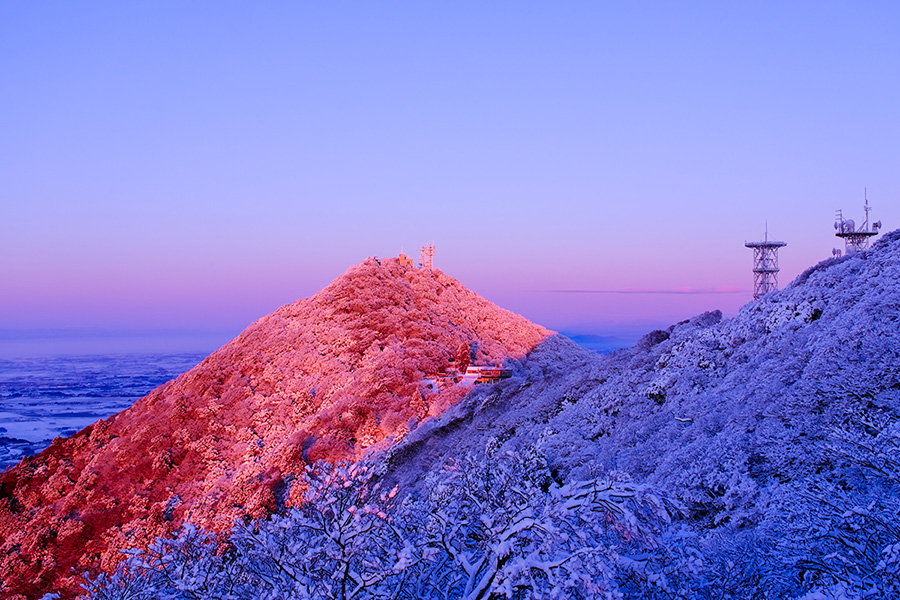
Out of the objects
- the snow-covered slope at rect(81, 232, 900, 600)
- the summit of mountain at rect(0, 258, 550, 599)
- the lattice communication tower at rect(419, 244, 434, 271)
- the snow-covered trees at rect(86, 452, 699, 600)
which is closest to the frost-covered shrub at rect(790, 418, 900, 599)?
the snow-covered slope at rect(81, 232, 900, 600)

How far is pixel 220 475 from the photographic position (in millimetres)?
36219

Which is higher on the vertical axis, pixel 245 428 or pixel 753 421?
pixel 753 421

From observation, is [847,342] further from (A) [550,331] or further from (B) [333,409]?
(A) [550,331]

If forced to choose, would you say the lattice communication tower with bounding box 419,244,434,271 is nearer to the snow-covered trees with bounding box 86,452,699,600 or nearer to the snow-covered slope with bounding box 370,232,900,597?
the snow-covered slope with bounding box 370,232,900,597

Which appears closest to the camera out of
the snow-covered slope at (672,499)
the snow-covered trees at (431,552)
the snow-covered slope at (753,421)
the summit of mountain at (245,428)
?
the snow-covered trees at (431,552)

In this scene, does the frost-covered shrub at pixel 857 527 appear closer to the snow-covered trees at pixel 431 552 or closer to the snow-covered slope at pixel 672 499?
the snow-covered slope at pixel 672 499

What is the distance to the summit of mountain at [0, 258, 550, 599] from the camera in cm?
3331

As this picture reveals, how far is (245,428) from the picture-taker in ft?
131

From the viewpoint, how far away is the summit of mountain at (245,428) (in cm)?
3331

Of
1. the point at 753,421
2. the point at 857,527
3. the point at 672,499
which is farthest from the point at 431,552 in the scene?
the point at 753,421

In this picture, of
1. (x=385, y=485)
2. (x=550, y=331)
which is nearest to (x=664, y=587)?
(x=385, y=485)

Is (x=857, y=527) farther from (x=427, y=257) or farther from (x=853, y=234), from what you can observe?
(x=427, y=257)

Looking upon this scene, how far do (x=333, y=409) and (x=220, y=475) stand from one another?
6.86 m

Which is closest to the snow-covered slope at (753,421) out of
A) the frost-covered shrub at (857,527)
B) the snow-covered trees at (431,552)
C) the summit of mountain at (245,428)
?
the frost-covered shrub at (857,527)
